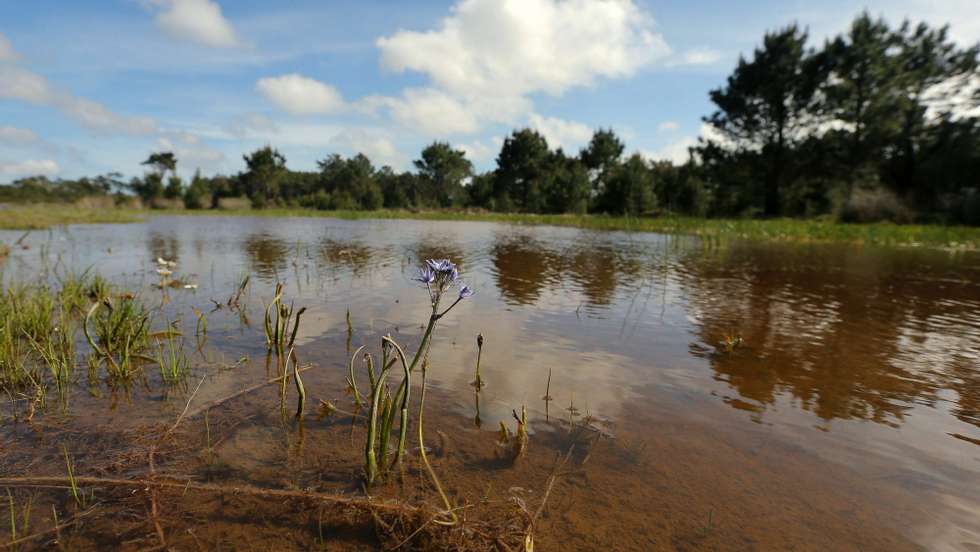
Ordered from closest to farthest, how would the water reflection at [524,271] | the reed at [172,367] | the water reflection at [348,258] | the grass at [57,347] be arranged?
the grass at [57,347]
the reed at [172,367]
the water reflection at [524,271]
the water reflection at [348,258]

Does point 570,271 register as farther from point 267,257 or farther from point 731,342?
point 267,257

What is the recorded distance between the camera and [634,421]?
2.72 metres

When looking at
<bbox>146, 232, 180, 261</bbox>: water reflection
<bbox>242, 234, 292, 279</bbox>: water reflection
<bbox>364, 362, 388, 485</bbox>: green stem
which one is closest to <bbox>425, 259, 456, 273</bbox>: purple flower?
<bbox>364, 362, 388, 485</bbox>: green stem

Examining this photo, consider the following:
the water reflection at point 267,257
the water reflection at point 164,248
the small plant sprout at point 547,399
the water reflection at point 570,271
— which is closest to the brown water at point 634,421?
the small plant sprout at point 547,399

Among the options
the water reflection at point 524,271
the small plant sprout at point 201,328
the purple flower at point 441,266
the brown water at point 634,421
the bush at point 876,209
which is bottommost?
the brown water at point 634,421

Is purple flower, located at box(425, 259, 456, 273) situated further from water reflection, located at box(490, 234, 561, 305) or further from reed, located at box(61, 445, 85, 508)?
water reflection, located at box(490, 234, 561, 305)

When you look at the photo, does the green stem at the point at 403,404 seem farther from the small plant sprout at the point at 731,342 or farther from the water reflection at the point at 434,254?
the water reflection at the point at 434,254

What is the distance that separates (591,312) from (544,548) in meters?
3.87

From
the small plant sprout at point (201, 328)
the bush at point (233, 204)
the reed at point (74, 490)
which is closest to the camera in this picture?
the reed at point (74, 490)

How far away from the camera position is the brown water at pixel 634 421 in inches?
73.0

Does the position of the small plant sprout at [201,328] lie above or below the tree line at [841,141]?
below

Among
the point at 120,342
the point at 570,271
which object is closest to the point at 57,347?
the point at 120,342

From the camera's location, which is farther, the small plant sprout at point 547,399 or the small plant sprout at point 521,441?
the small plant sprout at point 547,399

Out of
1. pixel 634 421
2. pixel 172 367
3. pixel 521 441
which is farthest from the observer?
pixel 172 367
